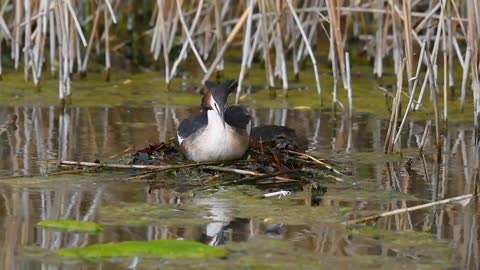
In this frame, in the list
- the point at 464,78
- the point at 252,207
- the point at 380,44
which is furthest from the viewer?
the point at 380,44

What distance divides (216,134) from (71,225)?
1.73 meters

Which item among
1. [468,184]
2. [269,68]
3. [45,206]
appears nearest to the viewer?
[45,206]

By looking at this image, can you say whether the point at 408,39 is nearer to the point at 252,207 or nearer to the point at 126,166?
the point at 126,166

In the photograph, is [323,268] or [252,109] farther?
[252,109]

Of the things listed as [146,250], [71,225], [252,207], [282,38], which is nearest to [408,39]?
[252,207]

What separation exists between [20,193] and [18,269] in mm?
1876

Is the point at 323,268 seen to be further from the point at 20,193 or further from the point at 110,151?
the point at 110,151

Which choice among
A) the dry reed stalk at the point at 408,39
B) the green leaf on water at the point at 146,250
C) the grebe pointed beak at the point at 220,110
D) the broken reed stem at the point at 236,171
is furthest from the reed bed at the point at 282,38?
the green leaf on water at the point at 146,250

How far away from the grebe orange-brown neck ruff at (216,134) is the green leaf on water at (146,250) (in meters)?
2.02

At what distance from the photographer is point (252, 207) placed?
23.4 feet

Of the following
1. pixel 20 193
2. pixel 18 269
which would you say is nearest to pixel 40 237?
pixel 18 269

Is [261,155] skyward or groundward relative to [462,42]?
groundward

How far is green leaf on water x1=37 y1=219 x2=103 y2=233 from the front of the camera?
647cm

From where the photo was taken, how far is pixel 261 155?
325 inches
